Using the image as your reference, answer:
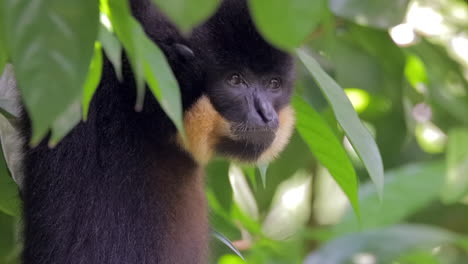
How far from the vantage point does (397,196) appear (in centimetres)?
357

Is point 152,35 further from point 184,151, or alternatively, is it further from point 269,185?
point 269,185

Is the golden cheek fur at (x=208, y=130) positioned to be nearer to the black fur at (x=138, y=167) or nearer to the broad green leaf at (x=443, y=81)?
the black fur at (x=138, y=167)

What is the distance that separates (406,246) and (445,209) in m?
1.99

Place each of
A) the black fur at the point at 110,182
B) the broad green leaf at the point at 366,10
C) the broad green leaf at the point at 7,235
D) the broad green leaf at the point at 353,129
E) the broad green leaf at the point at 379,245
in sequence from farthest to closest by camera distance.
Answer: the broad green leaf at the point at 7,235 → the broad green leaf at the point at 379,245 → the black fur at the point at 110,182 → the broad green leaf at the point at 366,10 → the broad green leaf at the point at 353,129

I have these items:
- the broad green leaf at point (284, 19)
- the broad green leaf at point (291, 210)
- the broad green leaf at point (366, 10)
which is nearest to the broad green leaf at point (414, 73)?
the broad green leaf at point (291, 210)

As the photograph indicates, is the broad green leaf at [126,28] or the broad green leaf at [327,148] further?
the broad green leaf at [327,148]

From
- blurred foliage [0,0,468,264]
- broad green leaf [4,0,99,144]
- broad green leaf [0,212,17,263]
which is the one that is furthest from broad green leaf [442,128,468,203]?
broad green leaf [4,0,99,144]

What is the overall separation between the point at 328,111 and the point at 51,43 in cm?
207

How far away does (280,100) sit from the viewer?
286 cm

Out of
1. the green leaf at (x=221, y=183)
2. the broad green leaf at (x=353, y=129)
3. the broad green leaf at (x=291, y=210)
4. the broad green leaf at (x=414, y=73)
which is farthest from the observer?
the broad green leaf at (x=291, y=210)

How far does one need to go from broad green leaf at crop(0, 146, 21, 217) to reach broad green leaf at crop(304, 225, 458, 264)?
0.88 metres

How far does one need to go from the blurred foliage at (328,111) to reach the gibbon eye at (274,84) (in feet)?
0.58

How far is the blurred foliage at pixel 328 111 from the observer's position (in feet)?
3.27

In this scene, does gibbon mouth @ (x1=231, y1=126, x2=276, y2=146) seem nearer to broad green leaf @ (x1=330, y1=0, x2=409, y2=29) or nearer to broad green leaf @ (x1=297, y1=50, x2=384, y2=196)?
broad green leaf @ (x1=330, y1=0, x2=409, y2=29)
